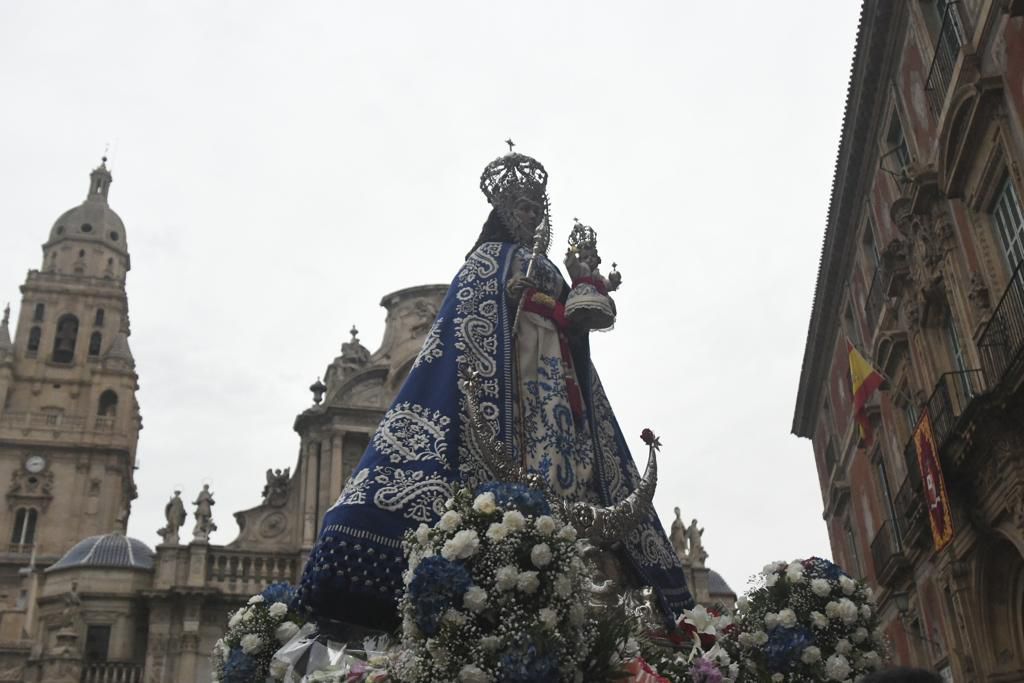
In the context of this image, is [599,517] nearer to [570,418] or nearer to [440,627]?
[570,418]

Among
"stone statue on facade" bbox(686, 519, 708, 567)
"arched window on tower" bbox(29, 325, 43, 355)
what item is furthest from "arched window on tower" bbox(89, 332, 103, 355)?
"stone statue on facade" bbox(686, 519, 708, 567)

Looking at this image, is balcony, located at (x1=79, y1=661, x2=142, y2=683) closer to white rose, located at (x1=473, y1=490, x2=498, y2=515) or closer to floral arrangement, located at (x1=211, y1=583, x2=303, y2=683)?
floral arrangement, located at (x1=211, y1=583, x2=303, y2=683)

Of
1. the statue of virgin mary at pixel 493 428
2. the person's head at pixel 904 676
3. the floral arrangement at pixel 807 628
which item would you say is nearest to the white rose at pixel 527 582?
the statue of virgin mary at pixel 493 428

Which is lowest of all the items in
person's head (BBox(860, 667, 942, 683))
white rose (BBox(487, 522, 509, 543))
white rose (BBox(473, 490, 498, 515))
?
person's head (BBox(860, 667, 942, 683))

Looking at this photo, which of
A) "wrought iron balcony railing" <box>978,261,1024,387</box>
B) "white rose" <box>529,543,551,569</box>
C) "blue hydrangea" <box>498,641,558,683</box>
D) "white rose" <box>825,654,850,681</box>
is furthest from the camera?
"wrought iron balcony railing" <box>978,261,1024,387</box>

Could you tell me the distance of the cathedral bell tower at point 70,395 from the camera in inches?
1423

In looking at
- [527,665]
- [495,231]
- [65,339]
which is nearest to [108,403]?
[65,339]

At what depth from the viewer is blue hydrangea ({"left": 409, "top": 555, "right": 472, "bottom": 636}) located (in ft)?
13.0

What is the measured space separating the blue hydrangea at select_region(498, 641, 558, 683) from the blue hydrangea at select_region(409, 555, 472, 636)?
1.09 feet

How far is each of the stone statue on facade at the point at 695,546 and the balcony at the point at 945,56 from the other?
16.3 m

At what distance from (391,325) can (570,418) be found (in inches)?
931

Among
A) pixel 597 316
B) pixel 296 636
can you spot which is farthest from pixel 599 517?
pixel 296 636

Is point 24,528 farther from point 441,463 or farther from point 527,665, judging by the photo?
point 527,665

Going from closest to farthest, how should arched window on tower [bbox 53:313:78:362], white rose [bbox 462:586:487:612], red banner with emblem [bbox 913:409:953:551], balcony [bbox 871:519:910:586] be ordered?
white rose [bbox 462:586:487:612] < red banner with emblem [bbox 913:409:953:551] < balcony [bbox 871:519:910:586] < arched window on tower [bbox 53:313:78:362]
